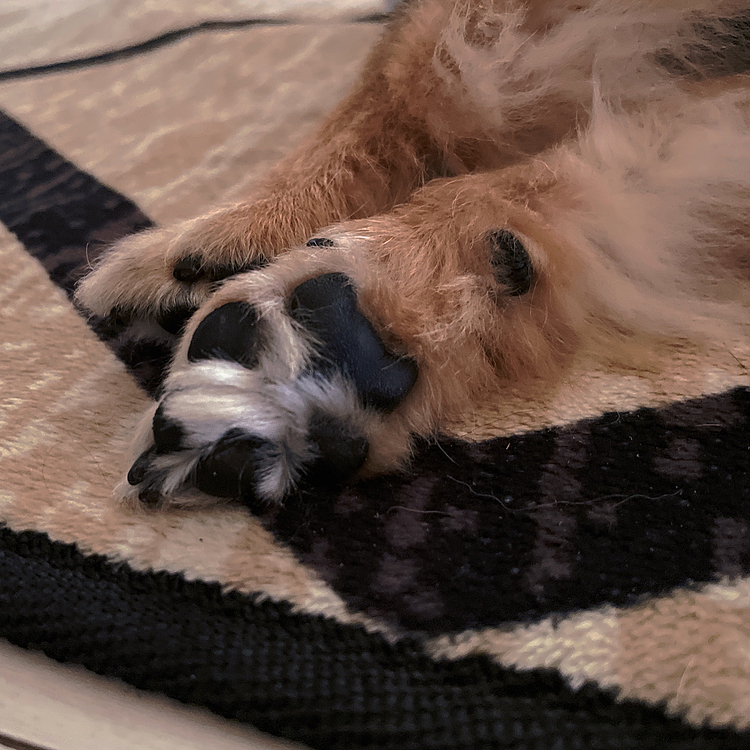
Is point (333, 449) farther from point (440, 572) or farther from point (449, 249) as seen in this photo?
point (449, 249)

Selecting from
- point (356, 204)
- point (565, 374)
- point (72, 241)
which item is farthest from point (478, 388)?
point (72, 241)

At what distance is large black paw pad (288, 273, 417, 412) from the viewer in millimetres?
457

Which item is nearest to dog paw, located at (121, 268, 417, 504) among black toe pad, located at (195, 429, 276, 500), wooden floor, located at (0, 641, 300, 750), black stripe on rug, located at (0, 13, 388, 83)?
black toe pad, located at (195, 429, 276, 500)

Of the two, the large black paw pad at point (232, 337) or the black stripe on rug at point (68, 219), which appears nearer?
the large black paw pad at point (232, 337)

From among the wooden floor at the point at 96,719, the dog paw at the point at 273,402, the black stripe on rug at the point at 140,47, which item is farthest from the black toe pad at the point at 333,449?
the black stripe on rug at the point at 140,47

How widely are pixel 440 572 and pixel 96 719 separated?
0.76 feet

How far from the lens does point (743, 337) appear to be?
1.88 ft

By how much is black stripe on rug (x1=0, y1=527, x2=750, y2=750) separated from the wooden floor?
13 millimetres

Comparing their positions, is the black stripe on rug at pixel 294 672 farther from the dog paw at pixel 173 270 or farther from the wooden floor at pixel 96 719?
the dog paw at pixel 173 270

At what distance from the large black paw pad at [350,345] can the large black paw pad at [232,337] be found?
0.03 meters

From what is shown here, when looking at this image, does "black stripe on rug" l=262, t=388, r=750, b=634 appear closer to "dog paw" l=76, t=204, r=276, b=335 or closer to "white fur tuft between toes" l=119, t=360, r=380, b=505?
"white fur tuft between toes" l=119, t=360, r=380, b=505

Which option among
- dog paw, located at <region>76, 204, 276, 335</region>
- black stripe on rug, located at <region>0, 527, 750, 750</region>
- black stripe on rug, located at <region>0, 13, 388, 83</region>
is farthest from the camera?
black stripe on rug, located at <region>0, 13, 388, 83</region>

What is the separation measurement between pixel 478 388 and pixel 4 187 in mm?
891

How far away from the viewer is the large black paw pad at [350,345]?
457 millimetres
